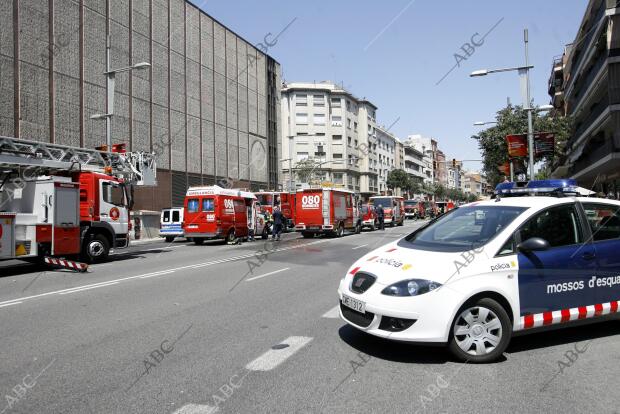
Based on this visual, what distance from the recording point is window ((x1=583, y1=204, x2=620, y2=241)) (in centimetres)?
550

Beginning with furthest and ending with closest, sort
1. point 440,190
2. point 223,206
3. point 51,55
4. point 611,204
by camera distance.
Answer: point 440,190, point 51,55, point 223,206, point 611,204

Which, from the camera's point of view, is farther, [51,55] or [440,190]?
[440,190]

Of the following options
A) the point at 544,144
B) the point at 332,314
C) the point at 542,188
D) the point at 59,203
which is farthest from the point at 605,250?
the point at 544,144

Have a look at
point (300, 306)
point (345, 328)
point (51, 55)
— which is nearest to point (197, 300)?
point (300, 306)

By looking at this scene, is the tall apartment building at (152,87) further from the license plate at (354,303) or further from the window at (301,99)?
the window at (301,99)

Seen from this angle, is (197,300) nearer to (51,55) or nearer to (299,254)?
(299,254)

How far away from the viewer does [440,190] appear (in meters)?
122

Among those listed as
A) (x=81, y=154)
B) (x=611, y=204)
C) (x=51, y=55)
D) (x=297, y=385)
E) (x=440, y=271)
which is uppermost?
(x=51, y=55)

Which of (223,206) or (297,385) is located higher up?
(223,206)

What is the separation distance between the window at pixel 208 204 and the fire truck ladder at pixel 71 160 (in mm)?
4667

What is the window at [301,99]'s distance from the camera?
78312mm

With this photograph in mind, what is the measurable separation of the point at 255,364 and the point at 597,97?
126 feet

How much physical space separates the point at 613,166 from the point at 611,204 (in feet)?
101

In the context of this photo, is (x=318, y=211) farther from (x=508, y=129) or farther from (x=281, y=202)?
(x=508, y=129)
